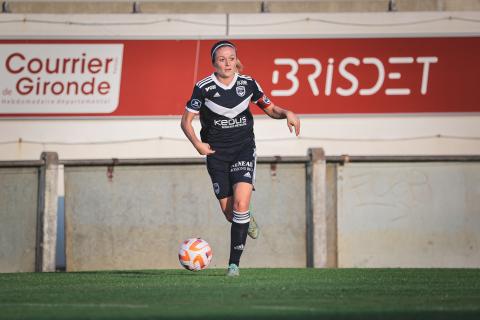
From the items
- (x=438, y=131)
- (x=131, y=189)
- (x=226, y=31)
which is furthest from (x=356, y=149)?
(x=131, y=189)

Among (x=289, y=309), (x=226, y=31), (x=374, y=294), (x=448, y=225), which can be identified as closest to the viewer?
(x=289, y=309)

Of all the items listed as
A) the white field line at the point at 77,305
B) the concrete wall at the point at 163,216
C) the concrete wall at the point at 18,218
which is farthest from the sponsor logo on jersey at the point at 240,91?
the concrete wall at the point at 18,218

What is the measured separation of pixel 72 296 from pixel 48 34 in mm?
11043

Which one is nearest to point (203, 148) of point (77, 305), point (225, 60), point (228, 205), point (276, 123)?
point (228, 205)

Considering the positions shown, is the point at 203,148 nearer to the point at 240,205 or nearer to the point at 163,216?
the point at 240,205

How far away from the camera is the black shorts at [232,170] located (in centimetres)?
1117

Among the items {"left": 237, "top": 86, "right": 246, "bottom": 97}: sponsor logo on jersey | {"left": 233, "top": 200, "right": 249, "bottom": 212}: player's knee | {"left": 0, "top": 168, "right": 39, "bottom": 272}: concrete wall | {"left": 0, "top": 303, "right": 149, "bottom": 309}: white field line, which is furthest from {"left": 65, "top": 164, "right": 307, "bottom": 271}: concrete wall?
{"left": 0, "top": 303, "right": 149, "bottom": 309}: white field line

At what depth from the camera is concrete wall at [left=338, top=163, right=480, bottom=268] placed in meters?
15.9

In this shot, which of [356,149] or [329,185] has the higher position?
[356,149]

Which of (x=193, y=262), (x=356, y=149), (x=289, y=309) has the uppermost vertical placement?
(x=356, y=149)

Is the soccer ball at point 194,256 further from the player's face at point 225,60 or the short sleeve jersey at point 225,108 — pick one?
the player's face at point 225,60

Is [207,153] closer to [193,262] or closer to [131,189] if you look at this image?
[193,262]

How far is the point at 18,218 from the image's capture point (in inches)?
623

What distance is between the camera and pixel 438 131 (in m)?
19.4
